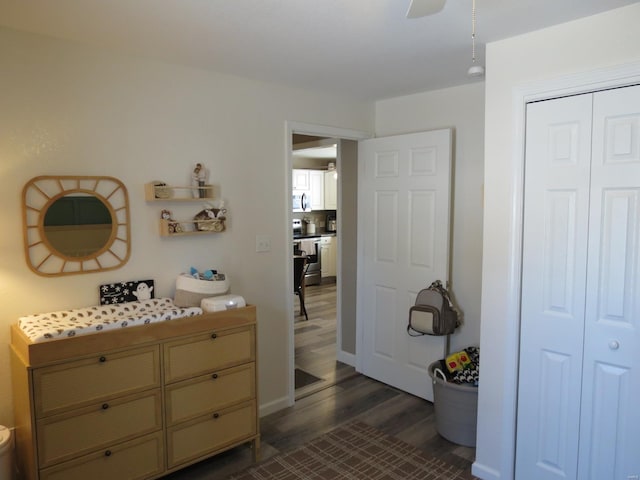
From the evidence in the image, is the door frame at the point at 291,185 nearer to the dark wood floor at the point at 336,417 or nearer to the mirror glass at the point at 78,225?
the dark wood floor at the point at 336,417

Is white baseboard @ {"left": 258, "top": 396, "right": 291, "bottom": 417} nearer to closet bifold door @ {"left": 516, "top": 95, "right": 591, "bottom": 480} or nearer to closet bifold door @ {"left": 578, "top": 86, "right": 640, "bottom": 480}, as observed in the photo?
closet bifold door @ {"left": 516, "top": 95, "right": 591, "bottom": 480}

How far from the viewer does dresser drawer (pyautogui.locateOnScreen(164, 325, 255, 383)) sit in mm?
2418

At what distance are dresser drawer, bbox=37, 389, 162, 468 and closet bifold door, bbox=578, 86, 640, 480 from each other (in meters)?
2.18

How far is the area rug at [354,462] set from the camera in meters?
2.63

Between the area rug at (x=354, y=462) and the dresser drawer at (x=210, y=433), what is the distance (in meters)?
0.21

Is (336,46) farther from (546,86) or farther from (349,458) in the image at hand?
(349,458)

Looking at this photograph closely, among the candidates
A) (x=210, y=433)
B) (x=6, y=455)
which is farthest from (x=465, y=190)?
(x=6, y=455)

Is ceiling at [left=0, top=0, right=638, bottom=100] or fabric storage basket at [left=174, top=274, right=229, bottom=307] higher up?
ceiling at [left=0, top=0, right=638, bottom=100]

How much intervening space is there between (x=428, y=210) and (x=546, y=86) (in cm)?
137

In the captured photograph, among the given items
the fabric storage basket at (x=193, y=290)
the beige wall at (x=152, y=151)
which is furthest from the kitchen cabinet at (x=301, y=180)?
the fabric storage basket at (x=193, y=290)

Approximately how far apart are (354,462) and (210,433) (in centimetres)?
89

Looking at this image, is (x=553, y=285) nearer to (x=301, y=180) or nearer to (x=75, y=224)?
(x=75, y=224)

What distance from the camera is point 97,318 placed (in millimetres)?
2307

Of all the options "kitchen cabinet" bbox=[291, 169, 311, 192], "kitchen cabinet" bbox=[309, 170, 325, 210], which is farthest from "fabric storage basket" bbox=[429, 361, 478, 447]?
"kitchen cabinet" bbox=[309, 170, 325, 210]
